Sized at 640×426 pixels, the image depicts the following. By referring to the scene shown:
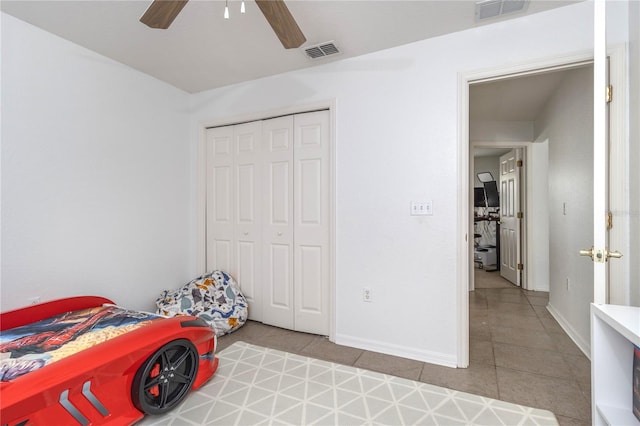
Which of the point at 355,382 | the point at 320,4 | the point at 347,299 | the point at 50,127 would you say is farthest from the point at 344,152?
the point at 50,127

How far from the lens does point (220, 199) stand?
3436 mm

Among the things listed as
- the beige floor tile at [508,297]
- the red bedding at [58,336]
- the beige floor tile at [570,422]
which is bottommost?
the beige floor tile at [570,422]

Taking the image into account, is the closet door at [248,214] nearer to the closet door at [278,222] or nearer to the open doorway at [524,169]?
the closet door at [278,222]

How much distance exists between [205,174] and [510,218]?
480 cm

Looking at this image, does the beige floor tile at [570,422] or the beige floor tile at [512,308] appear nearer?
the beige floor tile at [570,422]

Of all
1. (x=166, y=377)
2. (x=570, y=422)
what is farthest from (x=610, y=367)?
(x=166, y=377)

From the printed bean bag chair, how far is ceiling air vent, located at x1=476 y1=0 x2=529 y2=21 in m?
3.13

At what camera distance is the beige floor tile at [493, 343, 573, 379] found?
2.18 metres

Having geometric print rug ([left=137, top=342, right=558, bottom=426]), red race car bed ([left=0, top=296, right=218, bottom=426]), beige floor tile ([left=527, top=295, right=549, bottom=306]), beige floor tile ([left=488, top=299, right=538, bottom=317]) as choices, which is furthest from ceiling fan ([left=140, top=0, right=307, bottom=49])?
beige floor tile ([left=527, top=295, right=549, bottom=306])

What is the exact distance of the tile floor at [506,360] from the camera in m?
1.89

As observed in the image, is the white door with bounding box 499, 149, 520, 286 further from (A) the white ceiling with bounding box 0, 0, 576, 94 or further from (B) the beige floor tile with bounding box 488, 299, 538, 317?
(A) the white ceiling with bounding box 0, 0, 576, 94

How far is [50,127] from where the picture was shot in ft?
7.70

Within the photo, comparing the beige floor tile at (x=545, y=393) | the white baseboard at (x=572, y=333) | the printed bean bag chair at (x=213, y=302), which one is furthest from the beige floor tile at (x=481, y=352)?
the printed bean bag chair at (x=213, y=302)

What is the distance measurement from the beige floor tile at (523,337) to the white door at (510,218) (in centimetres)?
199
